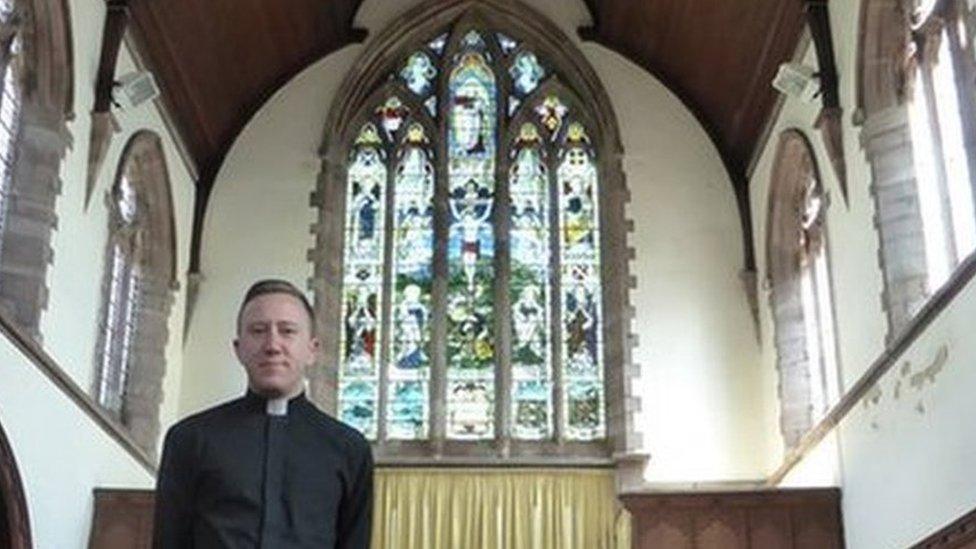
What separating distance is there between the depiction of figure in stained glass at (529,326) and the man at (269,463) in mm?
8939

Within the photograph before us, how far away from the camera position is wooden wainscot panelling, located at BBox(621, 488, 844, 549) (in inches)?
326

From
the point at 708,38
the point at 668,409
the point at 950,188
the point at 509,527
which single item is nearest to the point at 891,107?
the point at 950,188

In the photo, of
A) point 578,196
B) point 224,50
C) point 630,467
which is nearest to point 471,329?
point 578,196

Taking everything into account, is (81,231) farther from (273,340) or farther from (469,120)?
(273,340)

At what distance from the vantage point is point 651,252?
1084 cm

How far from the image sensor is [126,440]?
8891mm

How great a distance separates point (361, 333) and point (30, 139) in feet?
12.6

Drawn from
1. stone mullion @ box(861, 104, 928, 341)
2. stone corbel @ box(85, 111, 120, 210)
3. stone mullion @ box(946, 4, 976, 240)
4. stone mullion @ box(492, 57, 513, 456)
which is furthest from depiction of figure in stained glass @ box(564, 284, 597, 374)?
stone mullion @ box(946, 4, 976, 240)

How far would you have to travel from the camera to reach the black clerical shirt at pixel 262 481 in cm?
178

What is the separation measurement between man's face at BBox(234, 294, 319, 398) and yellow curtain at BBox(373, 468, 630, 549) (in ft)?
27.1

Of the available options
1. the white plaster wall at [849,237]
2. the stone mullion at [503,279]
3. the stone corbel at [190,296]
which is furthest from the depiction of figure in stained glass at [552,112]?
the stone corbel at [190,296]

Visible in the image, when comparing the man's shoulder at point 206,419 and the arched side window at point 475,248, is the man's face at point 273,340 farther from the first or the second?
the arched side window at point 475,248

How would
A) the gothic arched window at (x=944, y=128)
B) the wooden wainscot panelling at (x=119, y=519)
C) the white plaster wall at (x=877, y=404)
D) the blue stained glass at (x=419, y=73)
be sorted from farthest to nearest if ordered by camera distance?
the blue stained glass at (x=419, y=73) < the wooden wainscot panelling at (x=119, y=519) < the gothic arched window at (x=944, y=128) < the white plaster wall at (x=877, y=404)

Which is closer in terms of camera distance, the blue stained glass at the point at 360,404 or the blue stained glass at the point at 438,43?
the blue stained glass at the point at 360,404
